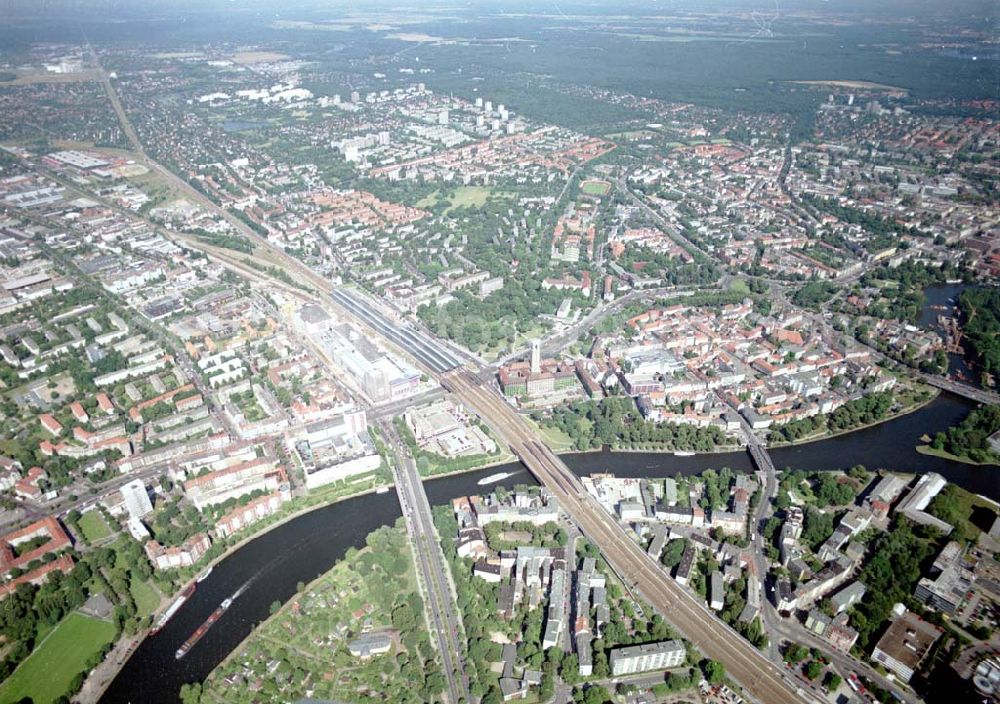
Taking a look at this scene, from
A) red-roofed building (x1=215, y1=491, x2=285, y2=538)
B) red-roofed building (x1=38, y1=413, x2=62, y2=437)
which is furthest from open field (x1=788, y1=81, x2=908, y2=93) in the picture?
red-roofed building (x1=38, y1=413, x2=62, y2=437)

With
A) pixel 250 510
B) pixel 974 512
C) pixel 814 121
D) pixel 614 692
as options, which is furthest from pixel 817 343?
pixel 814 121

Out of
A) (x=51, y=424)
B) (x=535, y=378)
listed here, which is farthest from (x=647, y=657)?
(x=51, y=424)

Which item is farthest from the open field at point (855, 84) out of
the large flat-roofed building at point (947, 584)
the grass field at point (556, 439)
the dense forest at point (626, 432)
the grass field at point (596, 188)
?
the large flat-roofed building at point (947, 584)

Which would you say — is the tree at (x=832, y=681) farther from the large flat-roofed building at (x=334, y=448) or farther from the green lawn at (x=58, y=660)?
the green lawn at (x=58, y=660)

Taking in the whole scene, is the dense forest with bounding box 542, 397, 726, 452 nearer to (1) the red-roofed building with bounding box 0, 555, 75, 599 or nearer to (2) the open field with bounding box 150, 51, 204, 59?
(1) the red-roofed building with bounding box 0, 555, 75, 599

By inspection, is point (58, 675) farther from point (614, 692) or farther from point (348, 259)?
point (348, 259)

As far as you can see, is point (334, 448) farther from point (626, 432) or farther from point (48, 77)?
point (48, 77)
